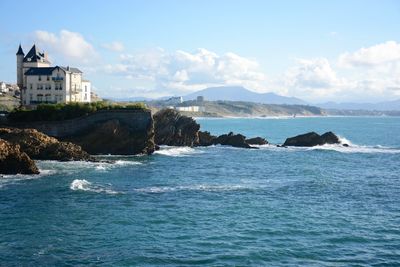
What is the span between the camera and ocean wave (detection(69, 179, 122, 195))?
143ft

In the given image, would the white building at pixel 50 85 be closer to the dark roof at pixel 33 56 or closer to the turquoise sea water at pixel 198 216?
the dark roof at pixel 33 56

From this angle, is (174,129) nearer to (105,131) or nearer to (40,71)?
(105,131)

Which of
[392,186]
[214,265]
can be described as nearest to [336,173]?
[392,186]

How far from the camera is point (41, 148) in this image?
204 feet

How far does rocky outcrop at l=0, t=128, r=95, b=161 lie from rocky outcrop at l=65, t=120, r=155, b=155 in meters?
7.54

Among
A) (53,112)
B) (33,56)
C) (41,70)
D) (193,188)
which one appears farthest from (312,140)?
(193,188)

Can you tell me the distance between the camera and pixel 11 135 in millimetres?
62562

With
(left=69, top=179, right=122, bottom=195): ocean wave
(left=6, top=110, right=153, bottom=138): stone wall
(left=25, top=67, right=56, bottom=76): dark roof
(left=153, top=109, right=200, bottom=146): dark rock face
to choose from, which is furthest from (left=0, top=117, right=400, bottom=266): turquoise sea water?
(left=25, top=67, right=56, bottom=76): dark roof

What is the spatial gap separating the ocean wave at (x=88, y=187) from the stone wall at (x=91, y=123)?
85.9 ft

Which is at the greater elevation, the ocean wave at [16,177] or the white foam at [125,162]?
the white foam at [125,162]

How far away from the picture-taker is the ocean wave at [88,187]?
43.7 meters

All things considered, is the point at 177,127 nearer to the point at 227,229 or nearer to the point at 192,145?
the point at 192,145

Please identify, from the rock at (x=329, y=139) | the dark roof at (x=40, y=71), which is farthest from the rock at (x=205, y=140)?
the dark roof at (x=40, y=71)

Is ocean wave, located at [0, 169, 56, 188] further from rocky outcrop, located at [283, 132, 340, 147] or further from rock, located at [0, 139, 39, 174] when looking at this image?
rocky outcrop, located at [283, 132, 340, 147]
